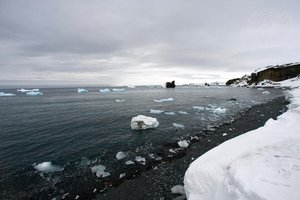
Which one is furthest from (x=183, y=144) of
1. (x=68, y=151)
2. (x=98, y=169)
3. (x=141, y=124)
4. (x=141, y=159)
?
(x=68, y=151)

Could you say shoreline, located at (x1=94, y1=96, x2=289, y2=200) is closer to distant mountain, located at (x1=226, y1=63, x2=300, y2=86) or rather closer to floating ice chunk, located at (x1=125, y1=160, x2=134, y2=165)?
floating ice chunk, located at (x1=125, y1=160, x2=134, y2=165)

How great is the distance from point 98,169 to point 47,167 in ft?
11.1

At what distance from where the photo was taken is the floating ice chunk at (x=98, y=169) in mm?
9573

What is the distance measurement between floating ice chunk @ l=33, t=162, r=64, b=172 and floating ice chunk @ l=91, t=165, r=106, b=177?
6.69 feet

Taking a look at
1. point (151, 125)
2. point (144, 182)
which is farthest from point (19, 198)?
point (151, 125)

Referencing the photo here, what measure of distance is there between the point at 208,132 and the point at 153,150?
6729mm

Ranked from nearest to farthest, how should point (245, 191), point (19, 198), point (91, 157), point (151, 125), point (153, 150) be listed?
1. point (245, 191)
2. point (19, 198)
3. point (91, 157)
4. point (153, 150)
5. point (151, 125)

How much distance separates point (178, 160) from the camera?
10.8m

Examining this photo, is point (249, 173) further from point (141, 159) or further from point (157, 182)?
point (141, 159)

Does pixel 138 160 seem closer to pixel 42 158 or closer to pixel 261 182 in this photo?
pixel 42 158

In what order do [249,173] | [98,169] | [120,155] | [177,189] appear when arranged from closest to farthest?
[249,173], [177,189], [98,169], [120,155]

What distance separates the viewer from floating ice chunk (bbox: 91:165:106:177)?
957 centimetres

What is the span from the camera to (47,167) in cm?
1048

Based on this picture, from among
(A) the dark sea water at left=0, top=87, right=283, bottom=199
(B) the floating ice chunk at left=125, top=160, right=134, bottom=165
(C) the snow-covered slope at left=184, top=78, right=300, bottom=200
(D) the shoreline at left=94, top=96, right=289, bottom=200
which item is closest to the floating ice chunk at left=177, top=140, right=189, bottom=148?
(D) the shoreline at left=94, top=96, right=289, bottom=200
